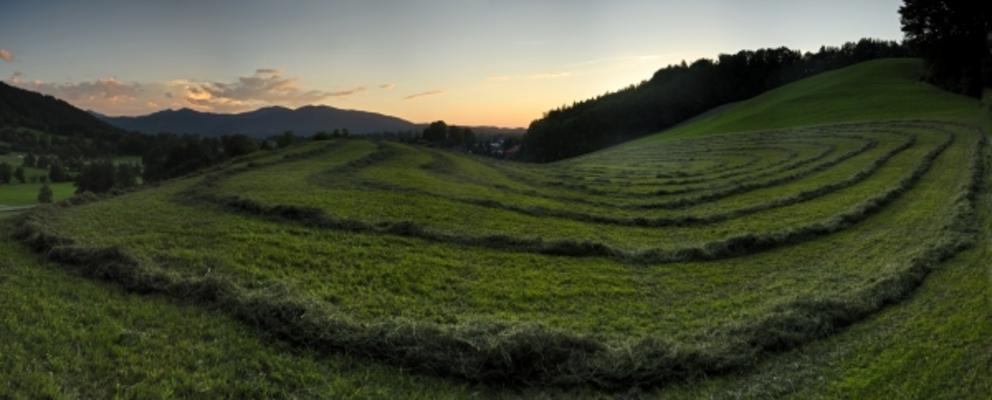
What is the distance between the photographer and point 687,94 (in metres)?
132

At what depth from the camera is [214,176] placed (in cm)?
2738

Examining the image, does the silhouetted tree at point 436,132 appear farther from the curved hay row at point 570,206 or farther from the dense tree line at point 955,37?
the curved hay row at point 570,206

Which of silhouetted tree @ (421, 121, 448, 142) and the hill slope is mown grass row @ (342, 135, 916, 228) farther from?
the hill slope

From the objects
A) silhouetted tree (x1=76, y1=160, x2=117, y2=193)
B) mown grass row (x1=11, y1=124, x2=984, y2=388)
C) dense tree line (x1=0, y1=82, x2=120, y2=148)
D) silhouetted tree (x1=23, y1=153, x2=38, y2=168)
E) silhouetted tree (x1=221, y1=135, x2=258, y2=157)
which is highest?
dense tree line (x1=0, y1=82, x2=120, y2=148)

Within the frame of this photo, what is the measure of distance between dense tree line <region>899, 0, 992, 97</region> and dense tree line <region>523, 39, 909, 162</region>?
61.0m

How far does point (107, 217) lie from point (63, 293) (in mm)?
8473

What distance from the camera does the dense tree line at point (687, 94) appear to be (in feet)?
402

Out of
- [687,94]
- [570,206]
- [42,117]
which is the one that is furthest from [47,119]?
[570,206]

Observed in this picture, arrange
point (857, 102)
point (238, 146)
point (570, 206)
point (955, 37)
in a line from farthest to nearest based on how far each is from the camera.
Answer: point (857, 102)
point (955, 37)
point (238, 146)
point (570, 206)

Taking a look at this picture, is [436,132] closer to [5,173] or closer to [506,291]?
[5,173]

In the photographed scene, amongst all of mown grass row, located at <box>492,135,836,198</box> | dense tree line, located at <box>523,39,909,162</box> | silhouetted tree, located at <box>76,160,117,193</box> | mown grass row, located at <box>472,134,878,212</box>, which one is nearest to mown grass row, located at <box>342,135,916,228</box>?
mown grass row, located at <box>472,134,878,212</box>

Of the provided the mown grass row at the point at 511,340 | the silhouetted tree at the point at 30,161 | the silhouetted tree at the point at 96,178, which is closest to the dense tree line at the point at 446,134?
the silhouetted tree at the point at 96,178

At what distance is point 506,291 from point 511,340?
3522mm

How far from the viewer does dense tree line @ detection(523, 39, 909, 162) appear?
122625 mm
